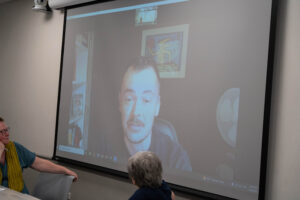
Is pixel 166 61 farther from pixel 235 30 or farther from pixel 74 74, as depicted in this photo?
pixel 74 74

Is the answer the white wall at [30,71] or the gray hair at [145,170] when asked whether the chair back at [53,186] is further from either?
the white wall at [30,71]

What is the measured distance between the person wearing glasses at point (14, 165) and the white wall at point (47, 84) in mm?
1241

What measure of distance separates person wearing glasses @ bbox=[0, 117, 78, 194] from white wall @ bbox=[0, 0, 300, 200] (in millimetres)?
1241

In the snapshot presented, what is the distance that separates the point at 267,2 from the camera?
82.0 inches

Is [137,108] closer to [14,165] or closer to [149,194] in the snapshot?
[14,165]

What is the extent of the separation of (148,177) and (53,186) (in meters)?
1.06

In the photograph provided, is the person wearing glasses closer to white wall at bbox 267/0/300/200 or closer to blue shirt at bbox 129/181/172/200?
blue shirt at bbox 129/181/172/200

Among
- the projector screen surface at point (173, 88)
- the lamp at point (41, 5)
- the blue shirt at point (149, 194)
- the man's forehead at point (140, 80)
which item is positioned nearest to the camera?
the blue shirt at point (149, 194)

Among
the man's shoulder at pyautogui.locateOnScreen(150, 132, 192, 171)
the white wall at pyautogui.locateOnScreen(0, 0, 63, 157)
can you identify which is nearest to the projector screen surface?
the man's shoulder at pyautogui.locateOnScreen(150, 132, 192, 171)

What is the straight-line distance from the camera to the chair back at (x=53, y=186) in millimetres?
2178

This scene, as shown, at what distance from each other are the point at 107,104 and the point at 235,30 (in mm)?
1446

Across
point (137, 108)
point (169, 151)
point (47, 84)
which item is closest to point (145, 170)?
point (169, 151)

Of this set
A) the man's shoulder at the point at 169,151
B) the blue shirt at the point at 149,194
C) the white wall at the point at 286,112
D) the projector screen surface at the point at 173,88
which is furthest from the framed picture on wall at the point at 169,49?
the blue shirt at the point at 149,194

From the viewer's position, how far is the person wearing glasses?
2.23m
